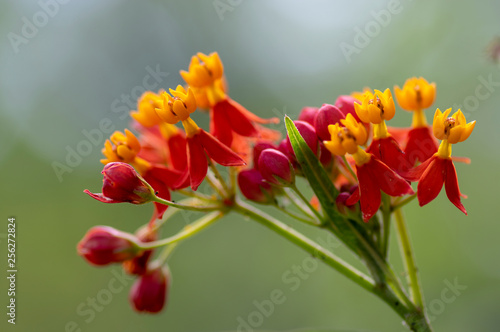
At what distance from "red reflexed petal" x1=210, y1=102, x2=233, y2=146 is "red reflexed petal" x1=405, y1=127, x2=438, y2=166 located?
78cm

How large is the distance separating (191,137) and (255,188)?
1.13 feet

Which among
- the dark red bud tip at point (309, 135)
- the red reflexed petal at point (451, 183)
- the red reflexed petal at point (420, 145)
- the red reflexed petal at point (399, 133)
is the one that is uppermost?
the dark red bud tip at point (309, 135)

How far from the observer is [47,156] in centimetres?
1038

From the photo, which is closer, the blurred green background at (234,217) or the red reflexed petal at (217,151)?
the red reflexed petal at (217,151)

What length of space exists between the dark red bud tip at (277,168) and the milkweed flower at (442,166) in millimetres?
441

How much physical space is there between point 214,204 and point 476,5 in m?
9.11

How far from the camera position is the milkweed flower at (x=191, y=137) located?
→ 215 cm

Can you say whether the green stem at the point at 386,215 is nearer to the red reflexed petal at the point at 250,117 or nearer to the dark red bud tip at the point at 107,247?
the red reflexed petal at the point at 250,117

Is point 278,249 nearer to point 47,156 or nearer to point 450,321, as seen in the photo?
point 450,321

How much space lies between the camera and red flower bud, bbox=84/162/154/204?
200 centimetres

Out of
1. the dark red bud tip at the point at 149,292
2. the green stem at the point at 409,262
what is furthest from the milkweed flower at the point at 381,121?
the dark red bud tip at the point at 149,292
